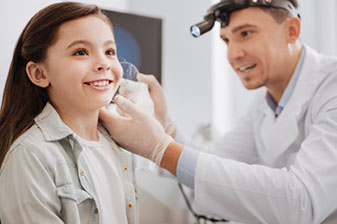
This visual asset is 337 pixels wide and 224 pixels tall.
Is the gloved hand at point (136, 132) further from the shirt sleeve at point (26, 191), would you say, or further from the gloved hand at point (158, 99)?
the shirt sleeve at point (26, 191)

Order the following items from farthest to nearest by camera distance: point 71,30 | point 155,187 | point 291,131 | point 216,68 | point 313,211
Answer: point 216,68, point 155,187, point 291,131, point 313,211, point 71,30

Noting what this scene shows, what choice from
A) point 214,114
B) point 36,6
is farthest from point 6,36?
point 214,114

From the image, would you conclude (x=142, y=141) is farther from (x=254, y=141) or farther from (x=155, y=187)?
(x=254, y=141)

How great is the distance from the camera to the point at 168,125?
4.00ft

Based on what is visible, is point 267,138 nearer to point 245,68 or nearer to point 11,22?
point 245,68

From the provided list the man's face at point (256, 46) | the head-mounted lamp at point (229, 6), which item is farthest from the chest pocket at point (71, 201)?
the man's face at point (256, 46)

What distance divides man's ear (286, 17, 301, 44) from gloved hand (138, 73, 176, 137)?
0.51 metres

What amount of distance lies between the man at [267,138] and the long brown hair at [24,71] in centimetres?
20

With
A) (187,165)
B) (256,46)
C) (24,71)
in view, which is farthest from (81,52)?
(256,46)

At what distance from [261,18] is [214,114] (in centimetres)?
75

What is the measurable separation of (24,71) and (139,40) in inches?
15.7

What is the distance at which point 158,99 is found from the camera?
3.65ft

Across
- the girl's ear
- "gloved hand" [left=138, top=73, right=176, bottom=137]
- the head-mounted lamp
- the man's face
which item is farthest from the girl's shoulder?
the man's face

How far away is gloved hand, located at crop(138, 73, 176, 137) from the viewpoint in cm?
103
